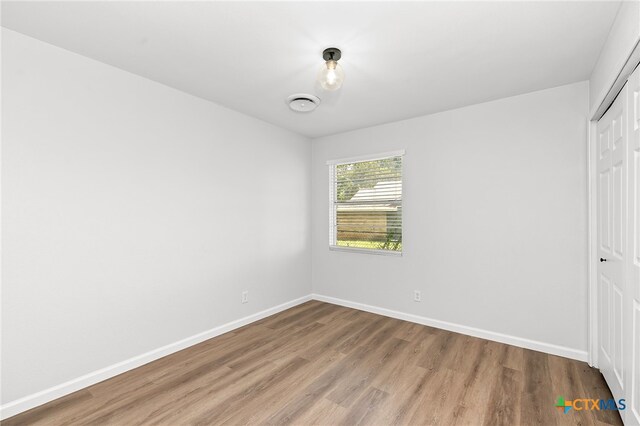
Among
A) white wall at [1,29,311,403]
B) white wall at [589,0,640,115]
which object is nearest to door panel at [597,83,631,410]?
white wall at [589,0,640,115]

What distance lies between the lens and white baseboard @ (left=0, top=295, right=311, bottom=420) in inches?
77.0

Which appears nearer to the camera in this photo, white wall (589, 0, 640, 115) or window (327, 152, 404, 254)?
white wall (589, 0, 640, 115)

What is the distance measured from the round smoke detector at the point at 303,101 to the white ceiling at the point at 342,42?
0.06 m

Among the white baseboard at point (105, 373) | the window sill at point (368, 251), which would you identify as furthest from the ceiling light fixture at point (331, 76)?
the white baseboard at point (105, 373)

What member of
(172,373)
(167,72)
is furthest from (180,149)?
(172,373)

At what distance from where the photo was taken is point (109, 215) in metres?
2.39

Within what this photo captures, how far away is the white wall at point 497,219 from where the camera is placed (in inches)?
106

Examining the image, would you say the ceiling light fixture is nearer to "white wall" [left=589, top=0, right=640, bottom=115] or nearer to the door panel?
"white wall" [left=589, top=0, right=640, bottom=115]

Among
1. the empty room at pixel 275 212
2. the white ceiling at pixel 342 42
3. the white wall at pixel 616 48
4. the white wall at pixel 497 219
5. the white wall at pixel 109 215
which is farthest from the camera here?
the white wall at pixel 497 219

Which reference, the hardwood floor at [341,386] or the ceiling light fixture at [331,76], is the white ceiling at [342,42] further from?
the hardwood floor at [341,386]

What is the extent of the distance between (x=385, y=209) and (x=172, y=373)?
2871mm

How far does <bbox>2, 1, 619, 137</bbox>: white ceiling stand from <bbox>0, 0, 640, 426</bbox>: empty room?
0.02 metres

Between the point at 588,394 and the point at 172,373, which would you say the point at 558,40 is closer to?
the point at 588,394

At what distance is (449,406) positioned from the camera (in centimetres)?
202
